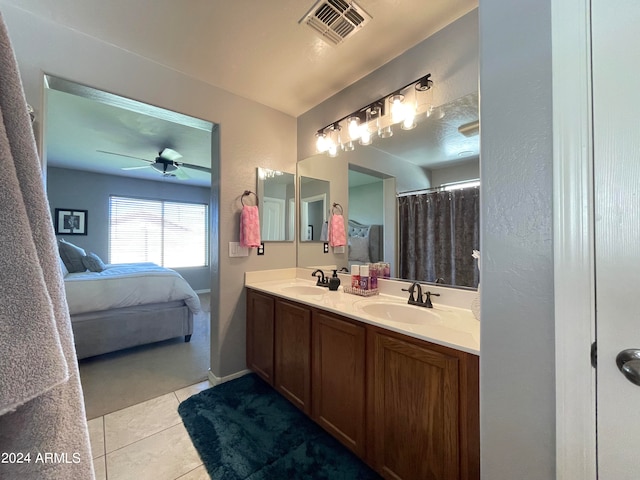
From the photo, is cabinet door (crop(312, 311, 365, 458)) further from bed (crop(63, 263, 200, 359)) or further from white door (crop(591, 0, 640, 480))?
bed (crop(63, 263, 200, 359))

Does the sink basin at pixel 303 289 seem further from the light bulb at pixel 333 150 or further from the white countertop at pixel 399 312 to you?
the light bulb at pixel 333 150

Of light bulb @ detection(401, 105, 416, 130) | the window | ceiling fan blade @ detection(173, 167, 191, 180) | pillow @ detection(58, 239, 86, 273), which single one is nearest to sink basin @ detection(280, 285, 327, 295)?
light bulb @ detection(401, 105, 416, 130)

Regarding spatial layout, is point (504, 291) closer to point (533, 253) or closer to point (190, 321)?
point (533, 253)

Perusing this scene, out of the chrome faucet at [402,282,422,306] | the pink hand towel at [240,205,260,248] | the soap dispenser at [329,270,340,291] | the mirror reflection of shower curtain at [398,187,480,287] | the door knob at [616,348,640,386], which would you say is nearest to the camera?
the door knob at [616,348,640,386]

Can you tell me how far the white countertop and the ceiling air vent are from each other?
5.35 feet

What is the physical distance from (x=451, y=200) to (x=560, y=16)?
0.95 meters

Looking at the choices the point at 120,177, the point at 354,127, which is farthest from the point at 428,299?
the point at 120,177

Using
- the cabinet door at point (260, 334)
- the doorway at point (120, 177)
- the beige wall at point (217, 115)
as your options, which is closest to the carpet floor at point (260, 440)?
the cabinet door at point (260, 334)

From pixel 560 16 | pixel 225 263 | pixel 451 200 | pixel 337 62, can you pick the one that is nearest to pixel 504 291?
pixel 560 16

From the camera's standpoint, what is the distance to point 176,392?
2.05 metres

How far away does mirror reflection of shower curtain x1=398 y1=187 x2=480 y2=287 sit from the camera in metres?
1.42

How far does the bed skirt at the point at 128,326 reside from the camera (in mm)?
2461

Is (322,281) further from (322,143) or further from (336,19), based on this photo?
(336,19)

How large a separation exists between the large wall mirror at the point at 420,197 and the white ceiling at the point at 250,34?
1.70 feet
